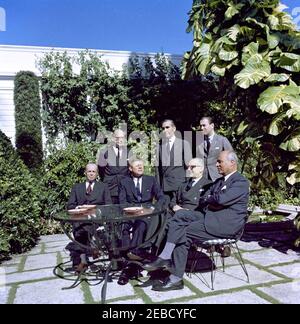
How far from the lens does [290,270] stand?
3611 millimetres

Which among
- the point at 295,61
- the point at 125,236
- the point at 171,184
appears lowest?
the point at 125,236

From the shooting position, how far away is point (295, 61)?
3809mm

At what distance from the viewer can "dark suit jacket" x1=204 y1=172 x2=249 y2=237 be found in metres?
3.32

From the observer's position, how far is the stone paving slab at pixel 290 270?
3451 millimetres

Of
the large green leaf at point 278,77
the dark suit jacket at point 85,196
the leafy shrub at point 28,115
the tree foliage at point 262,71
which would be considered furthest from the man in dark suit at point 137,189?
the leafy shrub at point 28,115

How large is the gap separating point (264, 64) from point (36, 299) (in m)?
3.40

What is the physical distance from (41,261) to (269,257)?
9.13ft

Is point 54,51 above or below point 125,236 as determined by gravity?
above

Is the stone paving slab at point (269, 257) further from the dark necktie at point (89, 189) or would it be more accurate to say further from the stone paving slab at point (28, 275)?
the stone paving slab at point (28, 275)

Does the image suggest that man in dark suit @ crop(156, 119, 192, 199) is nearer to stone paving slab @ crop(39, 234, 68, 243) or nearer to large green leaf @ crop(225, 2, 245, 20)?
large green leaf @ crop(225, 2, 245, 20)

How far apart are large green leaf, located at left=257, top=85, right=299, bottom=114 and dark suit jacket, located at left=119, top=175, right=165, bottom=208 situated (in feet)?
5.15
